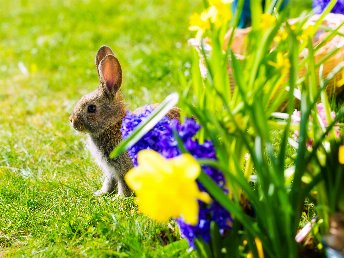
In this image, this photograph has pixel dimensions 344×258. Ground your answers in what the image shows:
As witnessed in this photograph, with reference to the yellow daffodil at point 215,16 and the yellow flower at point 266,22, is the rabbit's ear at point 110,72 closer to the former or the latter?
the yellow daffodil at point 215,16

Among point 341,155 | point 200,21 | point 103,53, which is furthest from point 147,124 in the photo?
point 103,53

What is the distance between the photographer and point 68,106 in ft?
17.2

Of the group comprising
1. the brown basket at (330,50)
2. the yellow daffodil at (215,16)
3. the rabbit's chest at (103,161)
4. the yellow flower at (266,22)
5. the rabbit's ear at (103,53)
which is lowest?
the yellow flower at (266,22)

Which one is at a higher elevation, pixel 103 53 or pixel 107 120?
pixel 103 53

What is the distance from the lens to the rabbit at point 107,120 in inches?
140

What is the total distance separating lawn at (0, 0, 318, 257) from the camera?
3.05 m

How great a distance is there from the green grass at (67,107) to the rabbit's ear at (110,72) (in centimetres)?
29

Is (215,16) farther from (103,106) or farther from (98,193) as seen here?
(98,193)

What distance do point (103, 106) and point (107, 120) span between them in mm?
73

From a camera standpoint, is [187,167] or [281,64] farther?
[281,64]

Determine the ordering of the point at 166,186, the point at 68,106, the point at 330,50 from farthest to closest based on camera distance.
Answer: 1. the point at 68,106
2. the point at 330,50
3. the point at 166,186

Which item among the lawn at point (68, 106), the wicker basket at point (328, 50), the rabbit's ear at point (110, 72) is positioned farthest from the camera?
the wicker basket at point (328, 50)

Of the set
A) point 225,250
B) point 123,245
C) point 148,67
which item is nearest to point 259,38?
point 225,250

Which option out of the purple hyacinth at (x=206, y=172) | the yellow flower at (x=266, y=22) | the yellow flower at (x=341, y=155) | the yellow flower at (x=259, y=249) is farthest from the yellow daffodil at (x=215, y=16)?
the yellow flower at (x=259, y=249)
